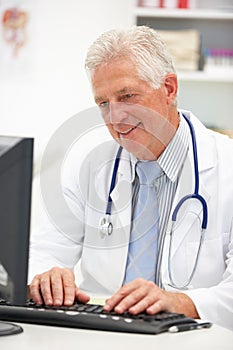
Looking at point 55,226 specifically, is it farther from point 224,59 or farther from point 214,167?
point 224,59

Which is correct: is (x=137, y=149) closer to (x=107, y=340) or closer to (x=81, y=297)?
(x=81, y=297)

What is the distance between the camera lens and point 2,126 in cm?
418

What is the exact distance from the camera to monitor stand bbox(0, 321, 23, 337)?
51.6 inches

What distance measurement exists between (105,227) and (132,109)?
0.32 m

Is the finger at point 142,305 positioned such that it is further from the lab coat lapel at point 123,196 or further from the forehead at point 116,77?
the forehead at point 116,77

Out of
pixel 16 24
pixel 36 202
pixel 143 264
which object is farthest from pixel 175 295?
pixel 16 24

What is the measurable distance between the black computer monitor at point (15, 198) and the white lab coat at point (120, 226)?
2.01ft

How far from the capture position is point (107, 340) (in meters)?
1.29

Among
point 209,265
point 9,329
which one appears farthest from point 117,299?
point 209,265

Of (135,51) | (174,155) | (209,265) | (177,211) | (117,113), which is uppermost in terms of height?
(135,51)

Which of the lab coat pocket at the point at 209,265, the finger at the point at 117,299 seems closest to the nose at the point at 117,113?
the lab coat pocket at the point at 209,265

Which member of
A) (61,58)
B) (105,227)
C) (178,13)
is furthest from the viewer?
(61,58)

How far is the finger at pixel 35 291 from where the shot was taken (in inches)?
61.0

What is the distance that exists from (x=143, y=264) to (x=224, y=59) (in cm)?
225
